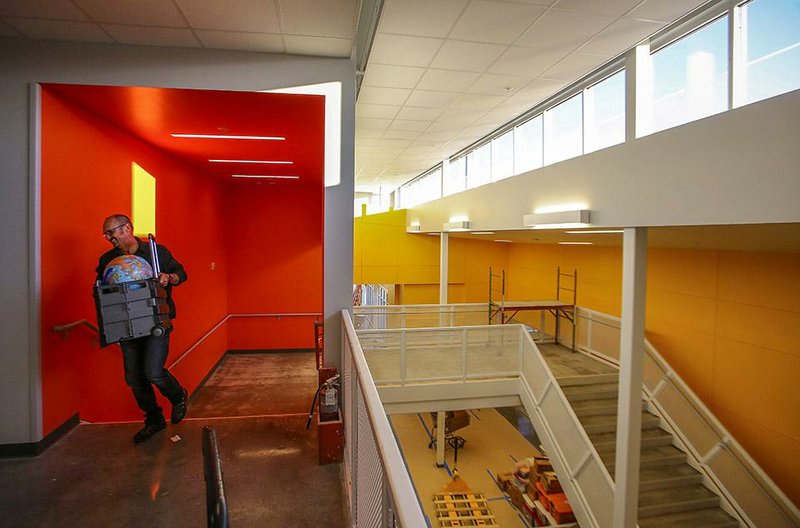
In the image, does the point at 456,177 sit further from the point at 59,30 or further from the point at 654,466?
the point at 59,30

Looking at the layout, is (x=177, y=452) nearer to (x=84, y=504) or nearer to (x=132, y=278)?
(x=84, y=504)

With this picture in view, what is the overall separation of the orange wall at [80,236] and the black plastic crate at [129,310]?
0.58 m

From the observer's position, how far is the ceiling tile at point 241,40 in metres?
2.78

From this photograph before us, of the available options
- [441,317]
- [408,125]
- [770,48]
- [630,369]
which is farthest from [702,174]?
[441,317]

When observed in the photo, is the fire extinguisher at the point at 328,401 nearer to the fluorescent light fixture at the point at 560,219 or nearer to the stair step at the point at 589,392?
the fluorescent light fixture at the point at 560,219

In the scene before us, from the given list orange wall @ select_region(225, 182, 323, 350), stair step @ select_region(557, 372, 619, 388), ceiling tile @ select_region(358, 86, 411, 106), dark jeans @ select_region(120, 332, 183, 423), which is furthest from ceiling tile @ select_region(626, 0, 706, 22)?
stair step @ select_region(557, 372, 619, 388)

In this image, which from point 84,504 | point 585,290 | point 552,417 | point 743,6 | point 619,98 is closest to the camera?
point 84,504

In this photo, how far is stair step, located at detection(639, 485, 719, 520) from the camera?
601 cm

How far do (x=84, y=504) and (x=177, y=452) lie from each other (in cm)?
57

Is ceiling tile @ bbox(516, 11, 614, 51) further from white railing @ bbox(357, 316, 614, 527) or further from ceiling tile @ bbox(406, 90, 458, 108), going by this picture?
white railing @ bbox(357, 316, 614, 527)

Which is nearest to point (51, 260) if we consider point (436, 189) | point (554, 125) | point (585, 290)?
point (554, 125)

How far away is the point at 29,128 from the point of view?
110 inches

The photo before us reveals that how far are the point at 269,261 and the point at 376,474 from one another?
6.80 meters

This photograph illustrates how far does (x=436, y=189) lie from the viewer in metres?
14.6
